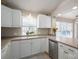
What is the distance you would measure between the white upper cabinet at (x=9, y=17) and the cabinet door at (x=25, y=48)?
90cm

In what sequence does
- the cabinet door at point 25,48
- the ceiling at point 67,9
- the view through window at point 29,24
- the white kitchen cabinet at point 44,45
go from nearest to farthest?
the cabinet door at point 25,48 → the ceiling at point 67,9 → the white kitchen cabinet at point 44,45 → the view through window at point 29,24

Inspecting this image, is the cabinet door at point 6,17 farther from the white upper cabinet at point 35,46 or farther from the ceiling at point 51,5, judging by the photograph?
the white upper cabinet at point 35,46

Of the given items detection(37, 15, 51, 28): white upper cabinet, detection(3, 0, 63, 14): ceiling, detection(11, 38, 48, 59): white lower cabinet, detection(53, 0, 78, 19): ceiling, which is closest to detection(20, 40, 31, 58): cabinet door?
detection(11, 38, 48, 59): white lower cabinet

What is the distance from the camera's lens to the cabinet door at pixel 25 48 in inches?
150

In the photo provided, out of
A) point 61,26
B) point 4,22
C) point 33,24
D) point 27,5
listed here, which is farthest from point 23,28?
point 61,26

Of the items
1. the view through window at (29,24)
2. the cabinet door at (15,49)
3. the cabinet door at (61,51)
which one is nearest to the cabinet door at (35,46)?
the cabinet door at (15,49)

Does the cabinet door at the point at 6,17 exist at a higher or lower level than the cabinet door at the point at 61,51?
higher

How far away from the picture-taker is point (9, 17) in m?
3.61

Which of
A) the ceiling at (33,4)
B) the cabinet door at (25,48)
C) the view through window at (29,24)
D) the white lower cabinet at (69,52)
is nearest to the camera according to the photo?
the white lower cabinet at (69,52)

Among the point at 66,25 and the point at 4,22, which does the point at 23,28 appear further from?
the point at 66,25

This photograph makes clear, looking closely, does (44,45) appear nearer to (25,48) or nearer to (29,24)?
(25,48)

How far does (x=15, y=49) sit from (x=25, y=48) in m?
0.49

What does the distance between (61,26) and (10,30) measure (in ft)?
10.1

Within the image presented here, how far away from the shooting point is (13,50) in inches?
137
